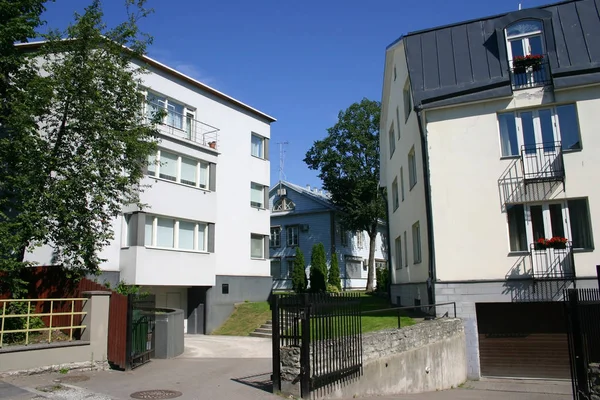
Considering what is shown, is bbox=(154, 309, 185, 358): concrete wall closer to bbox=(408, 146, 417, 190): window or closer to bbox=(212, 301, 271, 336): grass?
bbox=(212, 301, 271, 336): grass

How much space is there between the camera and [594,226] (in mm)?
14734

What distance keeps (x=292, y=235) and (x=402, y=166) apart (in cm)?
2375

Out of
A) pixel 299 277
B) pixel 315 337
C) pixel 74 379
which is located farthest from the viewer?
pixel 299 277

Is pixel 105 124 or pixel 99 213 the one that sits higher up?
pixel 105 124

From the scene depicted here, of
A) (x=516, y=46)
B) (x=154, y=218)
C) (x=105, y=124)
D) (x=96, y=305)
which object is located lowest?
(x=96, y=305)

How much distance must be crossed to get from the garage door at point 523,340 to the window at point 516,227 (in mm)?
1782

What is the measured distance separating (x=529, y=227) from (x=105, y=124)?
12601 millimetres

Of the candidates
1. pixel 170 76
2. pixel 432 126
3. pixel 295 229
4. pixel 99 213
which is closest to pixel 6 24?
pixel 99 213

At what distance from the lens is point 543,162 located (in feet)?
51.0

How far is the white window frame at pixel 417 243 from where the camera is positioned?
18856mm

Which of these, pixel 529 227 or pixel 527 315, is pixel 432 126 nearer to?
pixel 529 227

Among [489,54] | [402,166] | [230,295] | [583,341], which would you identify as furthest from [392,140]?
[583,341]

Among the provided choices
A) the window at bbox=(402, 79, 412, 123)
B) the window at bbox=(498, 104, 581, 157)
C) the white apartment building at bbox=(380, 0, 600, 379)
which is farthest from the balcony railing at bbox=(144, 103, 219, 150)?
the window at bbox=(498, 104, 581, 157)

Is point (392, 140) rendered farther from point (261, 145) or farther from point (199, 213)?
point (199, 213)
